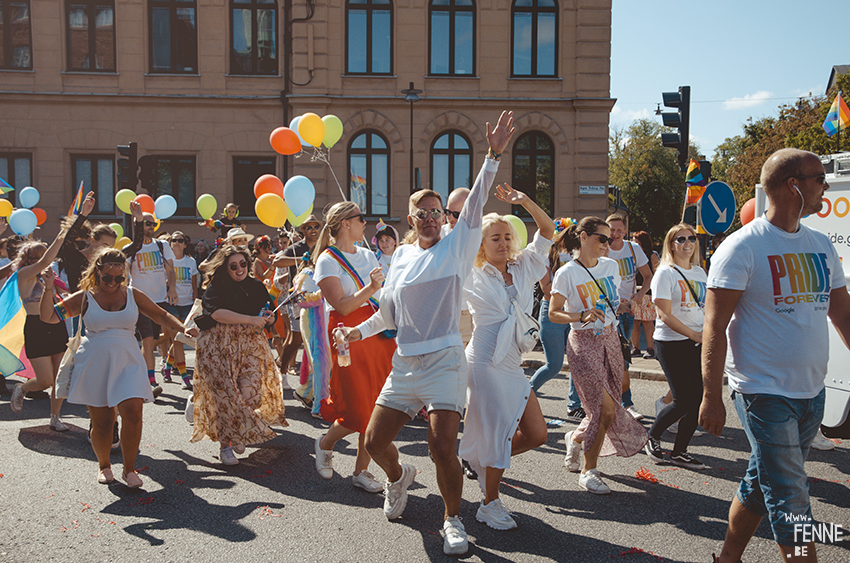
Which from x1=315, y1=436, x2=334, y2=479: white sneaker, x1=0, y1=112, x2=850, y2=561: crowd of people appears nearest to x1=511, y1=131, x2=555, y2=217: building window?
x1=0, y1=112, x2=850, y2=561: crowd of people

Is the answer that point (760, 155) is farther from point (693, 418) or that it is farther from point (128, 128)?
point (693, 418)

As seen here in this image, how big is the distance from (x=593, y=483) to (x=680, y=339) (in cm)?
137

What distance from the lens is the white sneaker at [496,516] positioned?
416 centimetres

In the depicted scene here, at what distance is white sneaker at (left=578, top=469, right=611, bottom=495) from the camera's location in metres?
4.80

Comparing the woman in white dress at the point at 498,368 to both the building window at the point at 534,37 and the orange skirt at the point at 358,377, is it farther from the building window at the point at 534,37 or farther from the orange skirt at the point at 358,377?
the building window at the point at 534,37

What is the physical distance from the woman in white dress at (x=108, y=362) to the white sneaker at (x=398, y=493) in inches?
73.7

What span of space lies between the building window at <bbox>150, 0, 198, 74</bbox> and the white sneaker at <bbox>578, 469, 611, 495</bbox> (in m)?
20.3

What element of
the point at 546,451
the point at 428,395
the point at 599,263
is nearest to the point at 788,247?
the point at 428,395

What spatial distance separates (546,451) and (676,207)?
148 ft

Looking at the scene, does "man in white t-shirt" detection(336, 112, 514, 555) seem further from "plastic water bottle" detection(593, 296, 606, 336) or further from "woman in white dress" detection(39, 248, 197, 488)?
"woman in white dress" detection(39, 248, 197, 488)

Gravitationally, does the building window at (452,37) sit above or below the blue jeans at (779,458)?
above

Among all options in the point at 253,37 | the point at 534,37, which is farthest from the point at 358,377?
the point at 253,37

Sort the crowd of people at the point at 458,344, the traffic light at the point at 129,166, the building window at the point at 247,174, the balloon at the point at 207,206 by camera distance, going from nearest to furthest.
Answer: the crowd of people at the point at 458,344, the balloon at the point at 207,206, the traffic light at the point at 129,166, the building window at the point at 247,174

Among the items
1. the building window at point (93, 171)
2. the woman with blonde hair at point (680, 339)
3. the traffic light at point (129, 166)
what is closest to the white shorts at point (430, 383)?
the woman with blonde hair at point (680, 339)
